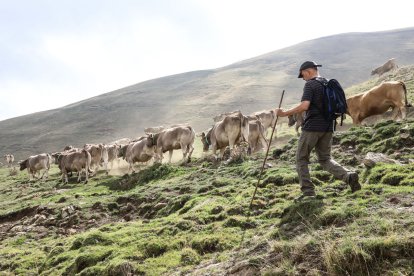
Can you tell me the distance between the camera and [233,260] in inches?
251

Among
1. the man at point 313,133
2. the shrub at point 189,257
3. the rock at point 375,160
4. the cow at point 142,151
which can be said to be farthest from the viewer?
the cow at point 142,151

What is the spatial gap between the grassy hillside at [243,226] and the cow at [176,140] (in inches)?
272

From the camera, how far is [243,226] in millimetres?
8125

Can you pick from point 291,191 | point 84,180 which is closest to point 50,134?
point 84,180

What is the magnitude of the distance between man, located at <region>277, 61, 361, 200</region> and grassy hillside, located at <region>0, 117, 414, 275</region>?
1.27ft

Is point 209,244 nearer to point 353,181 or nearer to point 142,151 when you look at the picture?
point 353,181

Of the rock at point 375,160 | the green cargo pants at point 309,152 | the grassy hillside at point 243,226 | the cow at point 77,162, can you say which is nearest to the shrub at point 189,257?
the grassy hillside at point 243,226

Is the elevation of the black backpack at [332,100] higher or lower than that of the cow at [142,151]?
higher

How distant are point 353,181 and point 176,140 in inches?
624

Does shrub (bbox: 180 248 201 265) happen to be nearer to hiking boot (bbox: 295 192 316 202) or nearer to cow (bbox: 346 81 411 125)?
hiking boot (bbox: 295 192 316 202)

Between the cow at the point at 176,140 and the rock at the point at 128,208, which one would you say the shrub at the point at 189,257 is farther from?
the cow at the point at 176,140

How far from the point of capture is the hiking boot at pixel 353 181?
803 centimetres

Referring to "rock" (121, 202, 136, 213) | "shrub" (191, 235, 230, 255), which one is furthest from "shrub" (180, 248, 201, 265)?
"rock" (121, 202, 136, 213)

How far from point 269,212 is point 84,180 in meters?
19.1
